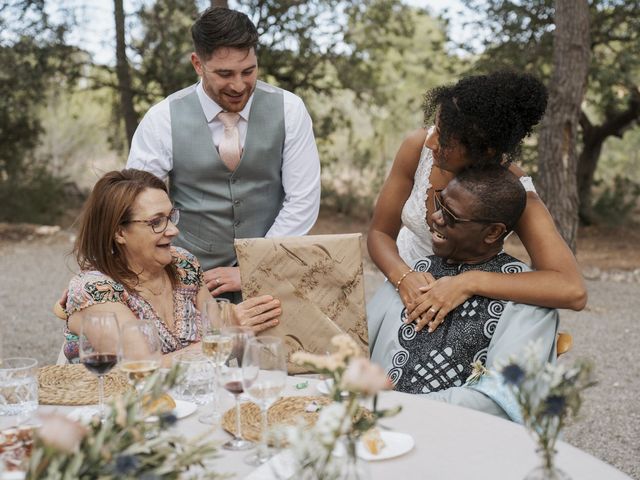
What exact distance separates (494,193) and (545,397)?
1.30 m

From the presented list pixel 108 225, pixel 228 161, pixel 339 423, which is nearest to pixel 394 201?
pixel 228 161

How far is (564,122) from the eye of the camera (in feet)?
23.0

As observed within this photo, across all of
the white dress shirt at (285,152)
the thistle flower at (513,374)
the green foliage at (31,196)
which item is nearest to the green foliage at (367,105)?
the green foliage at (31,196)

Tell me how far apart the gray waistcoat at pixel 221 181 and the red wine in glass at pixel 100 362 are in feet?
5.22

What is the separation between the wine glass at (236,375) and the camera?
1.59 meters

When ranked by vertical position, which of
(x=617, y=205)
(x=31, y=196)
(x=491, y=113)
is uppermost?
(x=491, y=113)

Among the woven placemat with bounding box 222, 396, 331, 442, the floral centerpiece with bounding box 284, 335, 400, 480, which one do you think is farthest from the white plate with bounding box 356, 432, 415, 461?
the floral centerpiece with bounding box 284, 335, 400, 480

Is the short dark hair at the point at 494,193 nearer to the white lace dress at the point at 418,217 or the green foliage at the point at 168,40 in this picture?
the white lace dress at the point at 418,217

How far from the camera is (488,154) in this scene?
7.98 ft

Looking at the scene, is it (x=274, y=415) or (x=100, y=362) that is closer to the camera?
(x=100, y=362)

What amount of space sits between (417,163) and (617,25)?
8.40 metres

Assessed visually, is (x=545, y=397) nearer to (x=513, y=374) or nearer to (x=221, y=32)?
(x=513, y=374)

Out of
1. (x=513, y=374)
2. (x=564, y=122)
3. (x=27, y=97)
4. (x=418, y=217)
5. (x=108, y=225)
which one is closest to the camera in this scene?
(x=513, y=374)

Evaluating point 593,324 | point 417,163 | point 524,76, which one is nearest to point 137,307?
point 417,163
